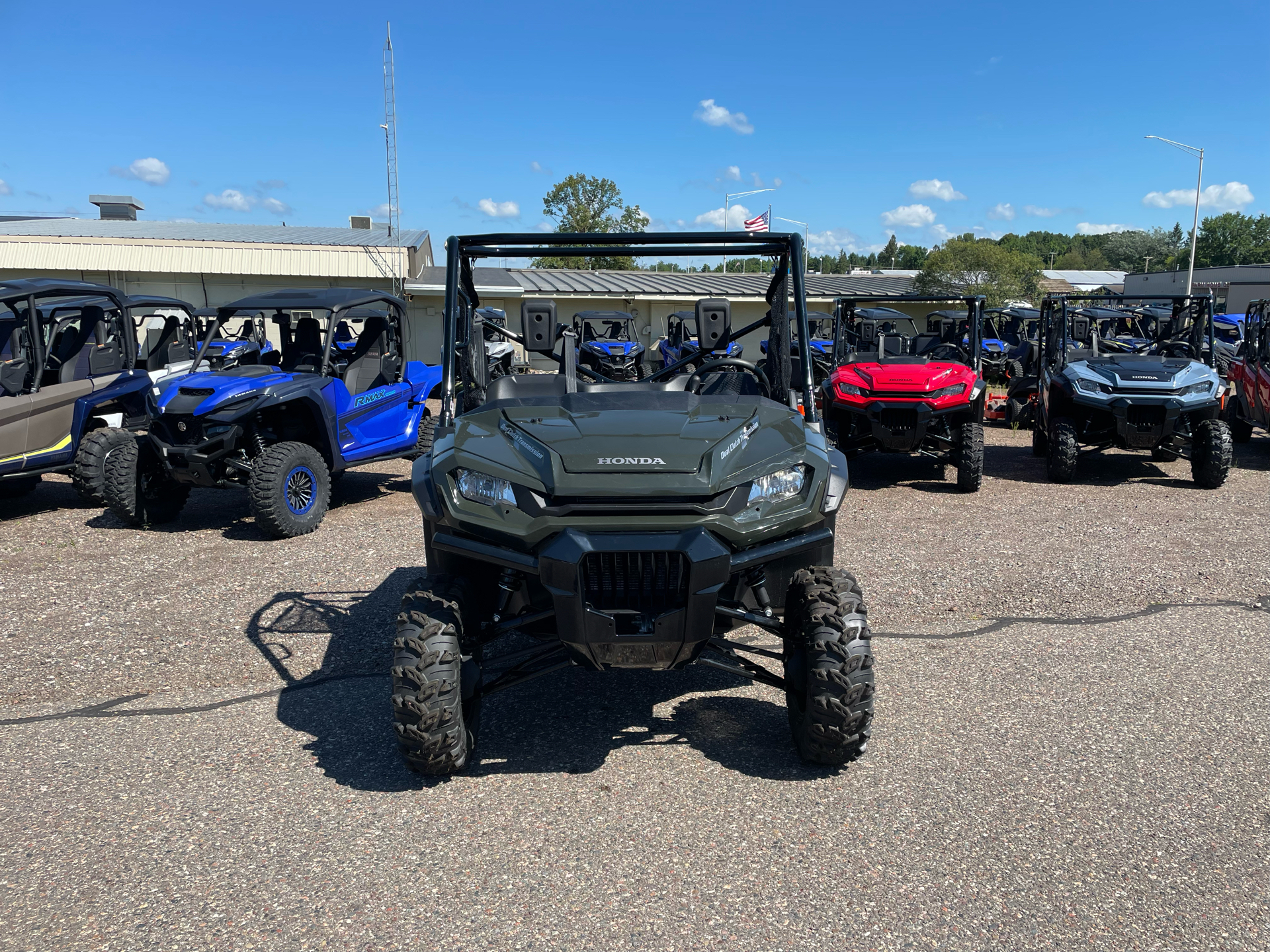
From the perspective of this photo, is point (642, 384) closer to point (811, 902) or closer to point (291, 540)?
point (811, 902)

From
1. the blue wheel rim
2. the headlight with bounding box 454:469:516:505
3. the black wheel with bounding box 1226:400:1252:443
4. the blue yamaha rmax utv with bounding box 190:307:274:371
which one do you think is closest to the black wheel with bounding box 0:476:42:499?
the blue yamaha rmax utv with bounding box 190:307:274:371

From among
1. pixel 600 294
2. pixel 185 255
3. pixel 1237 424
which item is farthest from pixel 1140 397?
pixel 185 255

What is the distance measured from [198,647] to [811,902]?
375cm

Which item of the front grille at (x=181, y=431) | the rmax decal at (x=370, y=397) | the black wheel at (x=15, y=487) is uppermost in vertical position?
the rmax decal at (x=370, y=397)

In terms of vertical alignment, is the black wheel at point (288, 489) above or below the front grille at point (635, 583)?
below

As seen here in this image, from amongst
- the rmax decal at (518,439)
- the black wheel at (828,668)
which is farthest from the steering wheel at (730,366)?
the black wheel at (828,668)

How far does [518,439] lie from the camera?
3.65m

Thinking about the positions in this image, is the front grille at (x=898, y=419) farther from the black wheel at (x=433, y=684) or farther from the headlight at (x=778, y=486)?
the black wheel at (x=433, y=684)

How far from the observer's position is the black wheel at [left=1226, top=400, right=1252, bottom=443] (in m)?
12.0

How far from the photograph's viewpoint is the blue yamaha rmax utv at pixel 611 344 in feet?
49.8

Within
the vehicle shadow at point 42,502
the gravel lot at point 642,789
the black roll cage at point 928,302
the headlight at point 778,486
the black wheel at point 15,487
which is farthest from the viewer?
the black roll cage at point 928,302

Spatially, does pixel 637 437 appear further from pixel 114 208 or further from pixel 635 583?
pixel 114 208

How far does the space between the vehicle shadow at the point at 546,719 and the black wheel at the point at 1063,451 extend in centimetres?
676

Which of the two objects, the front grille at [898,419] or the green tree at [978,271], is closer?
the front grille at [898,419]
